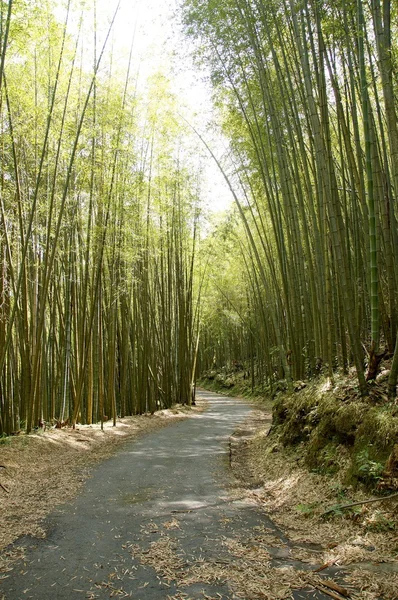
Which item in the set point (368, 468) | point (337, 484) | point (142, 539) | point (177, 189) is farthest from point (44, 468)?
point (177, 189)

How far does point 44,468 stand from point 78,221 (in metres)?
3.69

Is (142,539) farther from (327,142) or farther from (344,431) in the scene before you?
(327,142)

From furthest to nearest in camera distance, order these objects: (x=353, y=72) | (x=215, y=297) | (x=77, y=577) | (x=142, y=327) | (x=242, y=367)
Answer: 1. (x=242, y=367)
2. (x=215, y=297)
3. (x=142, y=327)
4. (x=353, y=72)
5. (x=77, y=577)

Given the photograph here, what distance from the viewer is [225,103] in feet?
21.2

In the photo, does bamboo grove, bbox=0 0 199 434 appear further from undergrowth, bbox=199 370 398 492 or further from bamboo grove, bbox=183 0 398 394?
undergrowth, bbox=199 370 398 492

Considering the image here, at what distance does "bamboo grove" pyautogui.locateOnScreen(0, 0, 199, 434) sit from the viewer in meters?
5.10

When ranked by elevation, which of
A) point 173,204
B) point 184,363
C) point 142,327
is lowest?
point 184,363

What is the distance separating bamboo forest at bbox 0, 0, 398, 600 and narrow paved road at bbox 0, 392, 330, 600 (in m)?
0.02

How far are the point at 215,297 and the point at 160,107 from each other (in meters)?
10.00

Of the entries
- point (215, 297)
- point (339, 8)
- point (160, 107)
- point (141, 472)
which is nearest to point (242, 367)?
point (215, 297)

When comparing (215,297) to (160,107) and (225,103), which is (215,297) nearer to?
(160,107)

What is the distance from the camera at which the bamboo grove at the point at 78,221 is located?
16.7ft

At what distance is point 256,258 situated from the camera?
636cm

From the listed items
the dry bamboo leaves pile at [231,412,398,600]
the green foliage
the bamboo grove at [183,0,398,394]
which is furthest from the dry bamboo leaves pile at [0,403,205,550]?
the bamboo grove at [183,0,398,394]
